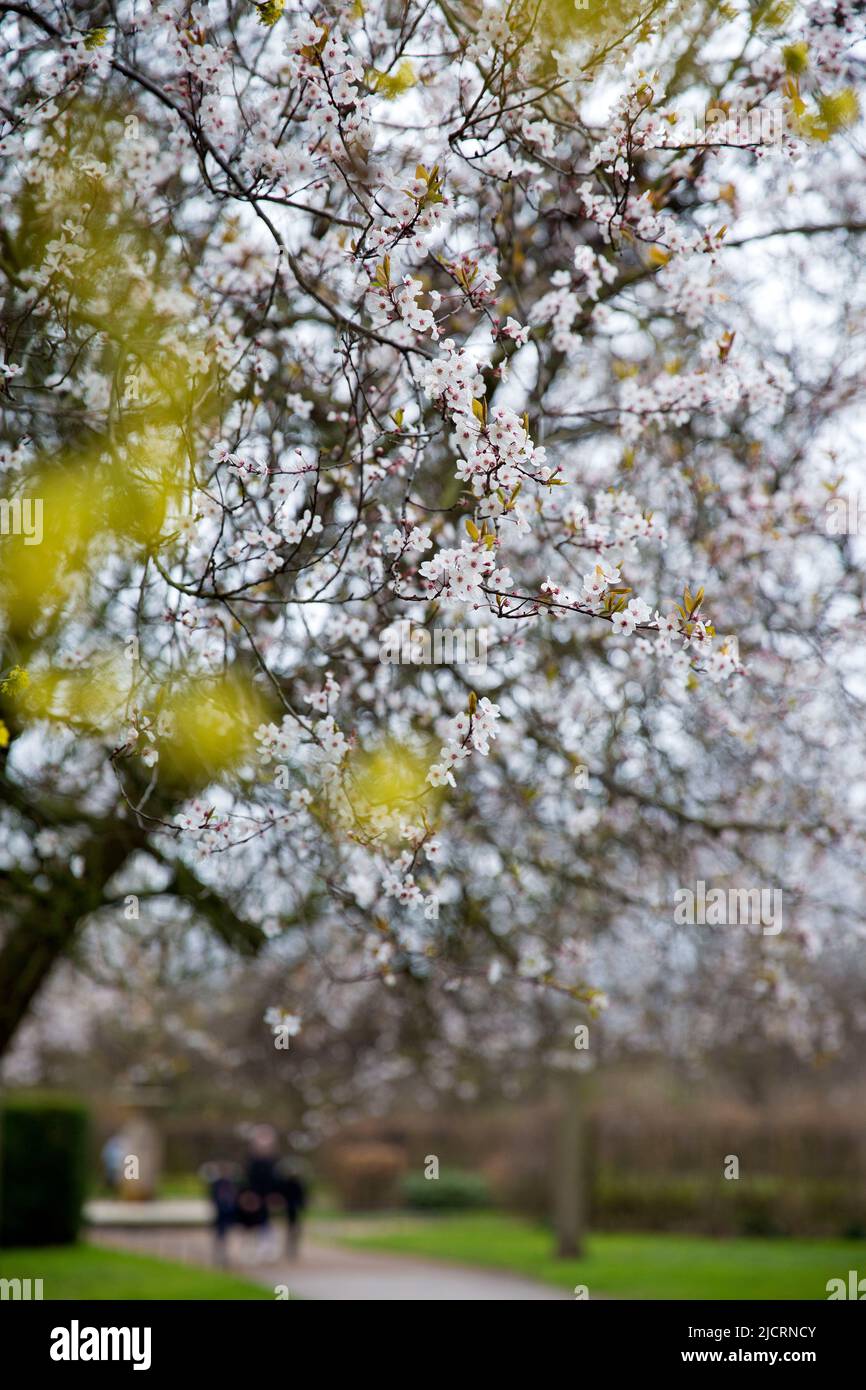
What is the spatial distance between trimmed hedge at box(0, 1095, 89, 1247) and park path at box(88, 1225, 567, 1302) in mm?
744

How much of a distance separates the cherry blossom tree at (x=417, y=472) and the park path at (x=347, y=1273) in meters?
5.13

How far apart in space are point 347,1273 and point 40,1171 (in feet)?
12.5

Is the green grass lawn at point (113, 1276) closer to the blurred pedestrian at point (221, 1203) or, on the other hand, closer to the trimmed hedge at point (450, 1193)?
the blurred pedestrian at point (221, 1203)

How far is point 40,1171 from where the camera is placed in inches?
574

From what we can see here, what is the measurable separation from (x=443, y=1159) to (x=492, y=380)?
1917 cm

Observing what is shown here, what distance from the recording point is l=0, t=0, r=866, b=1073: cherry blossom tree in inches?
171

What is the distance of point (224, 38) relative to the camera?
5.55m

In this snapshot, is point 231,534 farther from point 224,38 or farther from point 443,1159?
point 443,1159

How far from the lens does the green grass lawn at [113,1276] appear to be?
1024 cm

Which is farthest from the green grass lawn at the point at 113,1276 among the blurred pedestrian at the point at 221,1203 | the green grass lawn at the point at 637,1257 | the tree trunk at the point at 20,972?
the tree trunk at the point at 20,972

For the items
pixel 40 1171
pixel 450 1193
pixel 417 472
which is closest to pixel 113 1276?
pixel 40 1171

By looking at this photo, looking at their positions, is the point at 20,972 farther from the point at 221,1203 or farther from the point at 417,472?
the point at 221,1203
